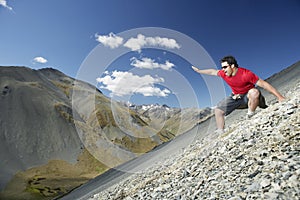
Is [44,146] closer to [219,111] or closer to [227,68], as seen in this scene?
[219,111]

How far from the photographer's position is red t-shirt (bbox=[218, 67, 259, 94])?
1113 centimetres

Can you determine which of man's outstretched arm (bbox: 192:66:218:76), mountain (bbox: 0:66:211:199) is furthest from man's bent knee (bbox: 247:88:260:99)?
mountain (bbox: 0:66:211:199)

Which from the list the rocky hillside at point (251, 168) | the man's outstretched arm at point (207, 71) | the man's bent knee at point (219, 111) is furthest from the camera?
the man's outstretched arm at point (207, 71)

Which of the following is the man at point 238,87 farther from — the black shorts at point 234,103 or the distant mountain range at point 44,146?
the distant mountain range at point 44,146

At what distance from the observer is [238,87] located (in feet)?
39.1

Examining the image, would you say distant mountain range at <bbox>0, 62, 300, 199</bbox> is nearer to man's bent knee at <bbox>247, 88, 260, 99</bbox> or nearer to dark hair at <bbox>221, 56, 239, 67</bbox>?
man's bent knee at <bbox>247, 88, 260, 99</bbox>

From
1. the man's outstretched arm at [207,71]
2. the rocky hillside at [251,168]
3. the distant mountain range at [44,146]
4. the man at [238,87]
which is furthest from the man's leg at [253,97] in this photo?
the distant mountain range at [44,146]

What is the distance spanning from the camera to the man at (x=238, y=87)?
1115 centimetres

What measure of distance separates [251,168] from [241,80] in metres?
5.16

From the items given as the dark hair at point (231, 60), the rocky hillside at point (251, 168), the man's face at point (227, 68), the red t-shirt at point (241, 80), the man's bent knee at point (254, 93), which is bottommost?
the rocky hillside at point (251, 168)

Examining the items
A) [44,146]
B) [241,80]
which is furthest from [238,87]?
[44,146]

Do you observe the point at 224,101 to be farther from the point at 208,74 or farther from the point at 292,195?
the point at 292,195

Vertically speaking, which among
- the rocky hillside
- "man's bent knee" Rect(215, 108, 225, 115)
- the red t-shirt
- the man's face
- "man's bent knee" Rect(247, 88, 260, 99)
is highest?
the man's face

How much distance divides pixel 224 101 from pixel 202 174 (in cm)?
484
